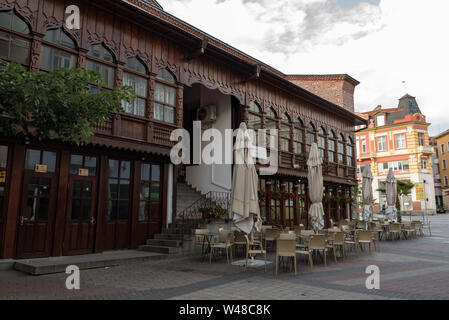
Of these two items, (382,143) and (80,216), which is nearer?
(80,216)

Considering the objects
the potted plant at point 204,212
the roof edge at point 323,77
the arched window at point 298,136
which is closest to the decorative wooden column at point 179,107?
the potted plant at point 204,212

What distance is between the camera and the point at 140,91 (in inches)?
464

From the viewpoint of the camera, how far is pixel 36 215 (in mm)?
9195

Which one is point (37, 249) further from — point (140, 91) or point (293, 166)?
point (293, 166)

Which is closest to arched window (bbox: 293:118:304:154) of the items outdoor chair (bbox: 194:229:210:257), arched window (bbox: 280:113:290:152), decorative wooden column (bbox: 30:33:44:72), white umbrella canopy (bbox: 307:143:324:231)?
arched window (bbox: 280:113:290:152)

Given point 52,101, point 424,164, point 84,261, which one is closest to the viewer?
point 52,101

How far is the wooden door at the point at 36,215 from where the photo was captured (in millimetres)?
8891

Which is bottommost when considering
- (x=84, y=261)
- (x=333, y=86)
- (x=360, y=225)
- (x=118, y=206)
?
(x=84, y=261)

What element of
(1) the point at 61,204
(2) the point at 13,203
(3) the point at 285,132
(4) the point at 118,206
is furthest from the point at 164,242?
(3) the point at 285,132

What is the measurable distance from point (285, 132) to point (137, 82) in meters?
9.08

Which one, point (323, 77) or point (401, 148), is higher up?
point (323, 77)

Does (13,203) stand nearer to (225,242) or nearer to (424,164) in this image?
(225,242)

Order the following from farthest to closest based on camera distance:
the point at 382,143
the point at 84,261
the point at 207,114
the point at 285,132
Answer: the point at 382,143, the point at 285,132, the point at 207,114, the point at 84,261

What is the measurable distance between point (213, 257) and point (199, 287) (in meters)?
4.12
